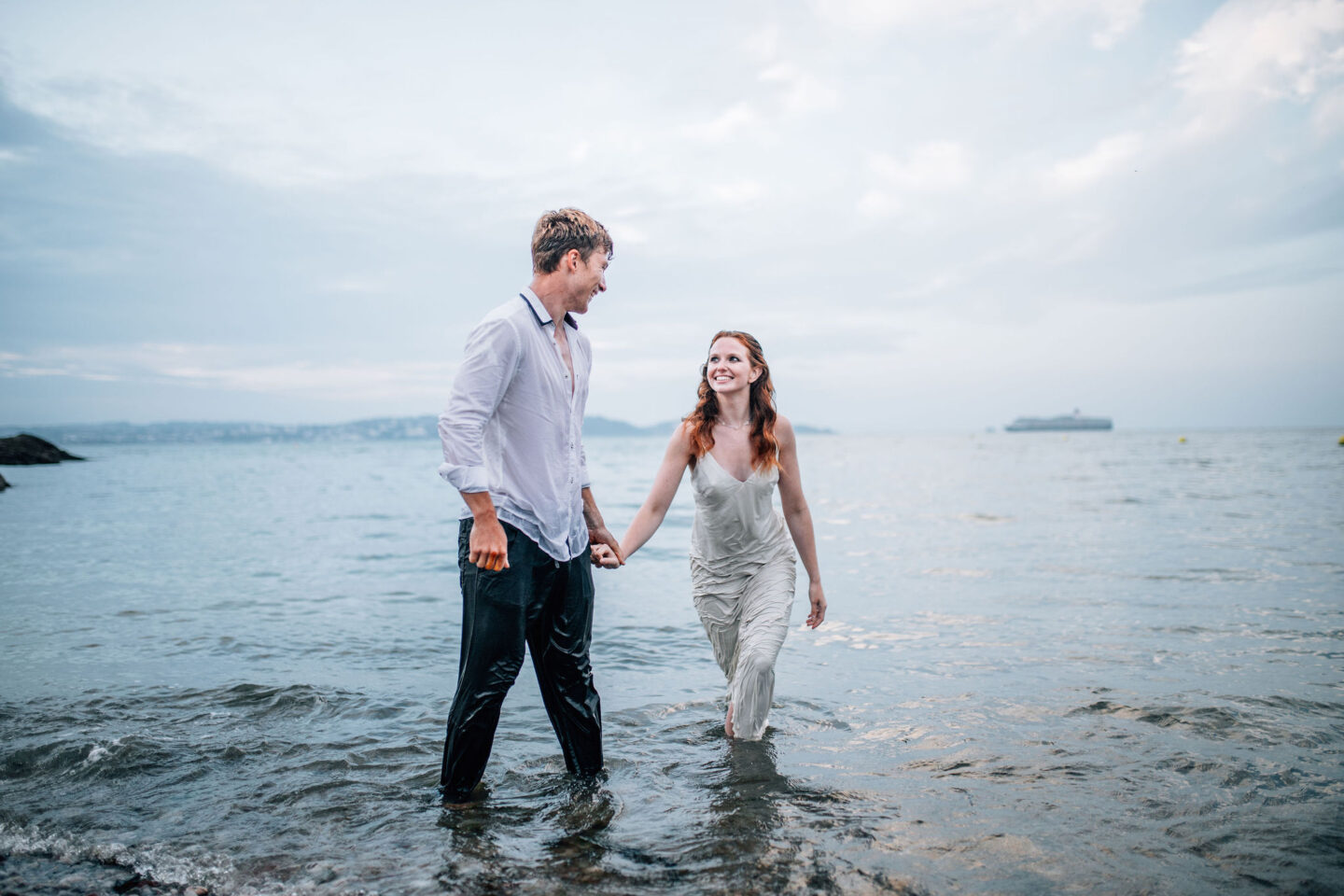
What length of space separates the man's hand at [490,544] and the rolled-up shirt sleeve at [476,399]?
0.53 ft

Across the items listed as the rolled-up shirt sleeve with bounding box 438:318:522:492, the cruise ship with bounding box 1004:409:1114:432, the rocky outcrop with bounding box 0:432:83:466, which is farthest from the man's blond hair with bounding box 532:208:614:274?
the cruise ship with bounding box 1004:409:1114:432

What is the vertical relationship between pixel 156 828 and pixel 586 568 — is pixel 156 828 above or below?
below

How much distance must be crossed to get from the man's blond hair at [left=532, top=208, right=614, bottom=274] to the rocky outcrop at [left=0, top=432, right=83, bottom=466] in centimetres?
6159

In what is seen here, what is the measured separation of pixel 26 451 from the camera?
52.9 m

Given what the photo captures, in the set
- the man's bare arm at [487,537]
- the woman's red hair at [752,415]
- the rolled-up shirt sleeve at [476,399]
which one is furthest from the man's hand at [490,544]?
the woman's red hair at [752,415]

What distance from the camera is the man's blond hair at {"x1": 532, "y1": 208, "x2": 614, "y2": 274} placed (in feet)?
12.6

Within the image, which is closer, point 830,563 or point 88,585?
point 88,585

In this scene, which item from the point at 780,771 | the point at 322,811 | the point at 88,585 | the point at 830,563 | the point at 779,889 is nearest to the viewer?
the point at 779,889

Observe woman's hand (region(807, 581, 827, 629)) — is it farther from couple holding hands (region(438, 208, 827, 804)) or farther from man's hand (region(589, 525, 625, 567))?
man's hand (region(589, 525, 625, 567))

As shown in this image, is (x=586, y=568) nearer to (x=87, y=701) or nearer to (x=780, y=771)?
(x=780, y=771)

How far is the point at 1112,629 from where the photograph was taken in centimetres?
861

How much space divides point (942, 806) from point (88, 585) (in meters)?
12.0

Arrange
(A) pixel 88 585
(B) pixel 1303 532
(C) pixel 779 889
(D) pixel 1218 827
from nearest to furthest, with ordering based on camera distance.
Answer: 1. (C) pixel 779 889
2. (D) pixel 1218 827
3. (A) pixel 88 585
4. (B) pixel 1303 532

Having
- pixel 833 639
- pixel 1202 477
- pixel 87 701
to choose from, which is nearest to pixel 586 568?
pixel 87 701
